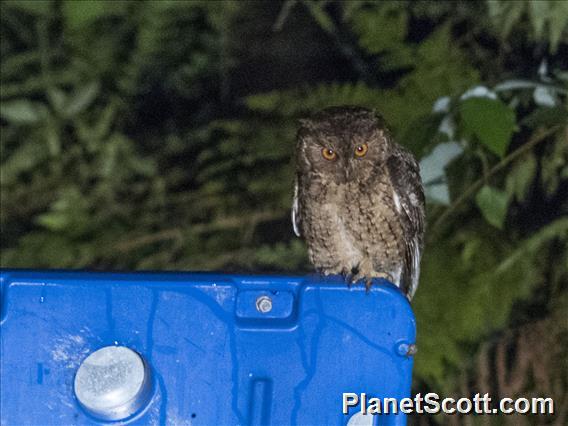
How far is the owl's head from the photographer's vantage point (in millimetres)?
1768

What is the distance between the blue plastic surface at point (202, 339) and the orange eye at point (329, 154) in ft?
2.28

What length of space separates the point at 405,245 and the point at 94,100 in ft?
4.49

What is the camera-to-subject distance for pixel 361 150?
1.79m

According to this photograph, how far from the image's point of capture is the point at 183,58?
9.51 feet

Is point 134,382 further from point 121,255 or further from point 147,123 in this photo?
point 147,123

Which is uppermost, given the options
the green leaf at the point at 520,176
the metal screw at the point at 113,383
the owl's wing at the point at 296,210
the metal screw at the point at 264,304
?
the green leaf at the point at 520,176

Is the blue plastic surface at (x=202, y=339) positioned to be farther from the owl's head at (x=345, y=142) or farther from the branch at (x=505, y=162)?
the branch at (x=505, y=162)

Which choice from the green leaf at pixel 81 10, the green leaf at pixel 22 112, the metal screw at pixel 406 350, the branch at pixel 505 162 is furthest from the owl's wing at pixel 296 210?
the green leaf at pixel 22 112

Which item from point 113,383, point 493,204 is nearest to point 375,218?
point 493,204

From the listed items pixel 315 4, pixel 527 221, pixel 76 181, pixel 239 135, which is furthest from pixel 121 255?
pixel 527 221

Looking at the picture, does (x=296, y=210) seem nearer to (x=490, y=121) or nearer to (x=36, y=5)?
(x=490, y=121)

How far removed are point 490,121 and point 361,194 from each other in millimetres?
A: 381

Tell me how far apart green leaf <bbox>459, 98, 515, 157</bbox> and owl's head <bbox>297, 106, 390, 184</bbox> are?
0.23 metres

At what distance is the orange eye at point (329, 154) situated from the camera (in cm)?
182
